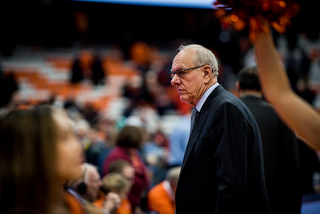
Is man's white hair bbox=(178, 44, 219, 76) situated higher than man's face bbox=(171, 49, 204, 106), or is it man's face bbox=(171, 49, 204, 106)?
man's white hair bbox=(178, 44, 219, 76)

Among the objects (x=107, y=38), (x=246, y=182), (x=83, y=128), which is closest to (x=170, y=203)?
(x=246, y=182)

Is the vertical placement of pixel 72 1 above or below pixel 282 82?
above

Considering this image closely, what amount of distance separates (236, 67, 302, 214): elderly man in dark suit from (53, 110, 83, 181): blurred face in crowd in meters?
1.49

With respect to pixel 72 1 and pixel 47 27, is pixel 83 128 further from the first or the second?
pixel 47 27

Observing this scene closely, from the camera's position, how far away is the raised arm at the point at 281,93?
916 millimetres

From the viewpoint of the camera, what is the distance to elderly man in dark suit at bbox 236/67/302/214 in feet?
7.61

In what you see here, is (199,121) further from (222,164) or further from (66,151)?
(66,151)

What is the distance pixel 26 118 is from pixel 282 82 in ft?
2.84

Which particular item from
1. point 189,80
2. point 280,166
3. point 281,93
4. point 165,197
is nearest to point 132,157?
point 165,197

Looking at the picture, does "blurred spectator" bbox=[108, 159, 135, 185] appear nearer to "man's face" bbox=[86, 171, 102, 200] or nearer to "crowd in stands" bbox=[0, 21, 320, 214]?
"crowd in stands" bbox=[0, 21, 320, 214]

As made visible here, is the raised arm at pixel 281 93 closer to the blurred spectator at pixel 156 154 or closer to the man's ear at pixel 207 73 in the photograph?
the man's ear at pixel 207 73

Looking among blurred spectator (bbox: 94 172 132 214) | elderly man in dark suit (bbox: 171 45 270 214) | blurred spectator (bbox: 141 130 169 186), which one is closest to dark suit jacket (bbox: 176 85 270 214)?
elderly man in dark suit (bbox: 171 45 270 214)

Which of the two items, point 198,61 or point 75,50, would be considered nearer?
point 198,61

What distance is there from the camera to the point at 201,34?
10.4m
